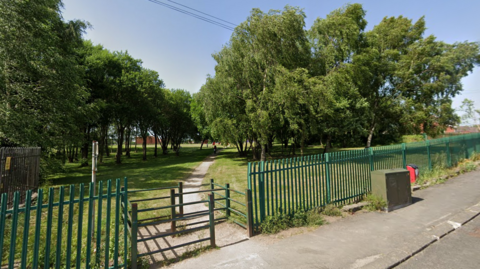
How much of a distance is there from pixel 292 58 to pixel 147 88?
650 inches

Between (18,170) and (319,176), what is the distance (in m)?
10.6

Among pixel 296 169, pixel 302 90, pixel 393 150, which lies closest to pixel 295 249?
pixel 296 169

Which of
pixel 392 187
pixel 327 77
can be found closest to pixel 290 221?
pixel 392 187

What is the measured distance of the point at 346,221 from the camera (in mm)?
5918

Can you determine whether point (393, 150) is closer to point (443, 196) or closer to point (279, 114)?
point (443, 196)

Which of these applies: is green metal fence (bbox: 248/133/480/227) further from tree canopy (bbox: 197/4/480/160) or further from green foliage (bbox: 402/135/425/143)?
green foliage (bbox: 402/135/425/143)

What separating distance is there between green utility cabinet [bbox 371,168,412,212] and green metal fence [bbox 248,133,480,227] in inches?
23.1

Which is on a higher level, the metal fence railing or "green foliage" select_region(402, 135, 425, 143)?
"green foliage" select_region(402, 135, 425, 143)

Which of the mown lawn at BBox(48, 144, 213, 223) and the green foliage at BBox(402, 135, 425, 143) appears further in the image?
the green foliage at BBox(402, 135, 425, 143)

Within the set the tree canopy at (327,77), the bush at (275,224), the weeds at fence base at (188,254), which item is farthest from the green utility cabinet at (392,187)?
the tree canopy at (327,77)

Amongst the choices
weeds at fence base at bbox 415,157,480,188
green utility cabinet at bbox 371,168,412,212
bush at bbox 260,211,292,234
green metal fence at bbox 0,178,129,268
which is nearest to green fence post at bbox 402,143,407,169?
weeds at fence base at bbox 415,157,480,188

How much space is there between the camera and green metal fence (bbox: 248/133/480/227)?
5.37 meters

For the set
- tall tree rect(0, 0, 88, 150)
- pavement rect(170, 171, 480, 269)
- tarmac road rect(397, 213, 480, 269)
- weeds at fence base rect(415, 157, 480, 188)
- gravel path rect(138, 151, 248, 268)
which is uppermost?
tall tree rect(0, 0, 88, 150)

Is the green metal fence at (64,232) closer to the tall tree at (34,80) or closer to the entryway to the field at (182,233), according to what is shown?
the entryway to the field at (182,233)
